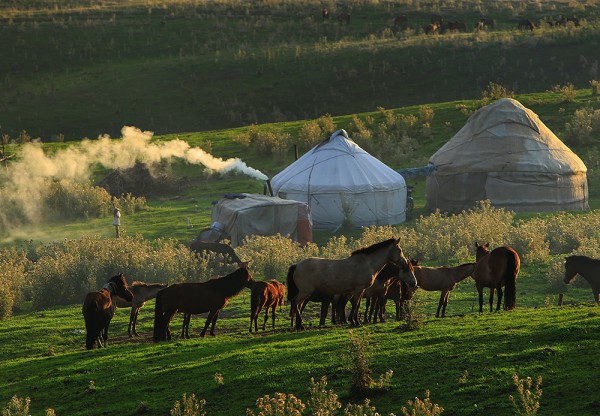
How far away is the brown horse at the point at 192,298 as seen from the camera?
19.8 m

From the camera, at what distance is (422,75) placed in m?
72.1

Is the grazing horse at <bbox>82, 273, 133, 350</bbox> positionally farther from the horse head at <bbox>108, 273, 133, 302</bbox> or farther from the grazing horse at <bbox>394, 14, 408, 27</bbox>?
the grazing horse at <bbox>394, 14, 408, 27</bbox>

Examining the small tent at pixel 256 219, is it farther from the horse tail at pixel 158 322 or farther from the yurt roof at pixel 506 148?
the horse tail at pixel 158 322

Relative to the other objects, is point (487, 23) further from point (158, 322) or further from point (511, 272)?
point (158, 322)

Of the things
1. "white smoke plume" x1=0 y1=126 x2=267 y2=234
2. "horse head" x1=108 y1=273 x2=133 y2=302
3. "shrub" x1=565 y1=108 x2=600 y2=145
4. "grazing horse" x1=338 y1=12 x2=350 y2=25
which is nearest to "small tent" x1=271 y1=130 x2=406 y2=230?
"white smoke plume" x1=0 y1=126 x2=267 y2=234

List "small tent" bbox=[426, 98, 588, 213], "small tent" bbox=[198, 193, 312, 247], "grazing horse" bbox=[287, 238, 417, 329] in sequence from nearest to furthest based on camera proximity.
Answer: "grazing horse" bbox=[287, 238, 417, 329] < "small tent" bbox=[198, 193, 312, 247] < "small tent" bbox=[426, 98, 588, 213]

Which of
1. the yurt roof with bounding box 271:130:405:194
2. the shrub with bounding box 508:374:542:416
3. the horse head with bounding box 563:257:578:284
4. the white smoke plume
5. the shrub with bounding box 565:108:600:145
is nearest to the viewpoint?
the shrub with bounding box 508:374:542:416

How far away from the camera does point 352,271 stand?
63.0ft

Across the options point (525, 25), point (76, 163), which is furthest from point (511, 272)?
point (525, 25)

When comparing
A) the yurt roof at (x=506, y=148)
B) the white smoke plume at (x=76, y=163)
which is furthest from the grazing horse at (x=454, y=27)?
the yurt roof at (x=506, y=148)

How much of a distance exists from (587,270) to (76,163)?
34057 mm

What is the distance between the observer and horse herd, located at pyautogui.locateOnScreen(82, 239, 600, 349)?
19266 mm

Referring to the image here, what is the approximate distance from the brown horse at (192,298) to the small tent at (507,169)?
24.9 metres

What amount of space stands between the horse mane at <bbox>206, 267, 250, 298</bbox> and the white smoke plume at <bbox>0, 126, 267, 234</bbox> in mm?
23264
